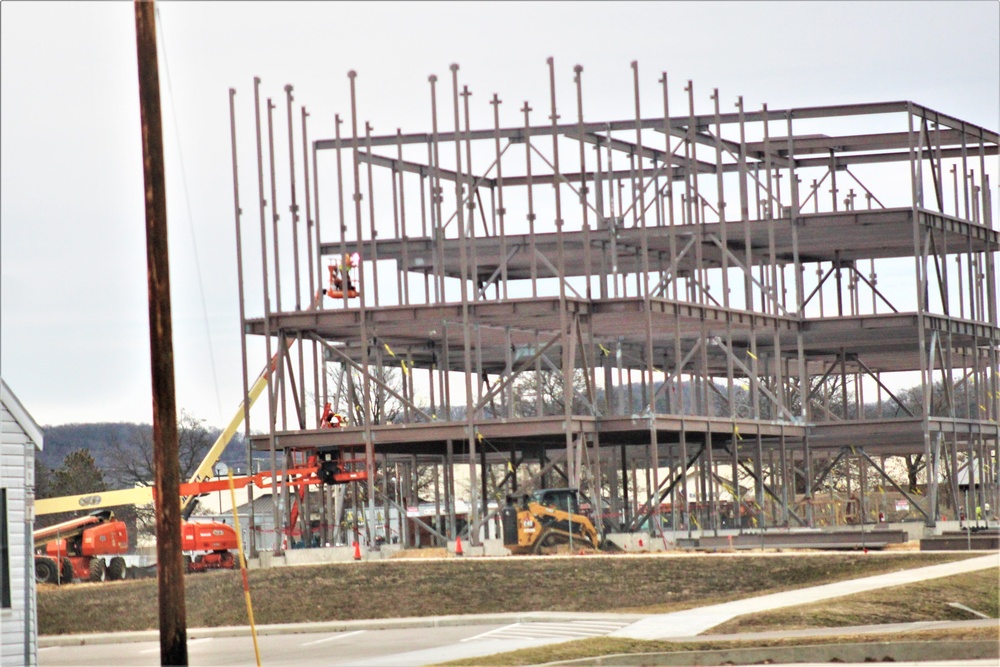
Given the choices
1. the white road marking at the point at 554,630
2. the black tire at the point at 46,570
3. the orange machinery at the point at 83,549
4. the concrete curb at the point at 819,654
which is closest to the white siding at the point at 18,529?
the white road marking at the point at 554,630

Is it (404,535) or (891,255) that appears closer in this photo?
(404,535)

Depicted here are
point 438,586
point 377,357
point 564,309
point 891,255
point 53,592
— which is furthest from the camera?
point 891,255

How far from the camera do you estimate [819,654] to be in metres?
22.3

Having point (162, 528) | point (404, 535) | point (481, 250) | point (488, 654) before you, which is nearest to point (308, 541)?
point (404, 535)

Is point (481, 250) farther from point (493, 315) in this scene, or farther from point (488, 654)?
point (488, 654)

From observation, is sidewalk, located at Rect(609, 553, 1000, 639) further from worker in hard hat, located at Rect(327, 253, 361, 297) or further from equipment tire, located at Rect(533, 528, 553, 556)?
worker in hard hat, located at Rect(327, 253, 361, 297)

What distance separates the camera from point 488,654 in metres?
24.0

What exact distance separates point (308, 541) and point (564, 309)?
34.4ft

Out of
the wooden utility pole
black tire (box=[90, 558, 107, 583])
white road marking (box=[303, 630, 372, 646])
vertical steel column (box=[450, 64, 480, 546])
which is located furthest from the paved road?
black tire (box=[90, 558, 107, 583])

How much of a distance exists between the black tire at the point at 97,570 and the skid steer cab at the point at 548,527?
1449 cm

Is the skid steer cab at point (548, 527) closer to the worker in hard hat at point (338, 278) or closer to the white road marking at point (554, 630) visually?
the worker in hard hat at point (338, 278)

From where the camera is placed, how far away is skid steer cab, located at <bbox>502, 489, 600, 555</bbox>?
44812 millimetres

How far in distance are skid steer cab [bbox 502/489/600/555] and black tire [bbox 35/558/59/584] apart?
14.9m

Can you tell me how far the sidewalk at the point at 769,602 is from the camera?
87.7 ft
